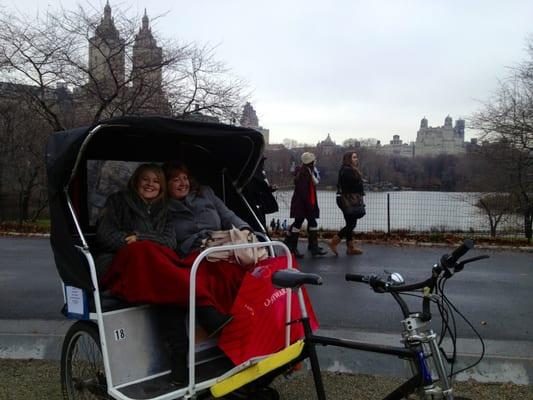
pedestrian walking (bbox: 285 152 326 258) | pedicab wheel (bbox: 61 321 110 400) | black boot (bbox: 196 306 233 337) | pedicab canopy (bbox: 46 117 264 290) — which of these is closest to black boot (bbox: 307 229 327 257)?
pedestrian walking (bbox: 285 152 326 258)

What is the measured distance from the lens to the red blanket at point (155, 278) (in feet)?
10.3

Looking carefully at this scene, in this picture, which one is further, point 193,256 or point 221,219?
point 221,219

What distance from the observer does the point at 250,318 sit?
3.12 meters

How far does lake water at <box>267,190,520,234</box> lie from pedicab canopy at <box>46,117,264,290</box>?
7.67 meters

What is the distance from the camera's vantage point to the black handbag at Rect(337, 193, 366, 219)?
357 inches

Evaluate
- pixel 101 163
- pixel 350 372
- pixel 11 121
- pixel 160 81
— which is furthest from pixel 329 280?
pixel 11 121

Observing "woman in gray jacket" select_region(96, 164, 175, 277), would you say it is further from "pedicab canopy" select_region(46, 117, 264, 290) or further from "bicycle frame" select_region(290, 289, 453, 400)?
"bicycle frame" select_region(290, 289, 453, 400)

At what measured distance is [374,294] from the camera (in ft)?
21.6

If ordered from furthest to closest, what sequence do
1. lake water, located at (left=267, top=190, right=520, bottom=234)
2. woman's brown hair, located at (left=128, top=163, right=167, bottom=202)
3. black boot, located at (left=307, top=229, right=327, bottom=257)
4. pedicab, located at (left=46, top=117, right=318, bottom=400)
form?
lake water, located at (left=267, top=190, right=520, bottom=234) → black boot, located at (left=307, top=229, right=327, bottom=257) → woman's brown hair, located at (left=128, top=163, right=167, bottom=202) → pedicab, located at (left=46, top=117, right=318, bottom=400)

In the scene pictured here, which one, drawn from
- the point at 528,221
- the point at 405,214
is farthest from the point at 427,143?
the point at 405,214

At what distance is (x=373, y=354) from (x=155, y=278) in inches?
85.7

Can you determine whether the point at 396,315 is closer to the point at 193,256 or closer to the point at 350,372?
the point at 350,372

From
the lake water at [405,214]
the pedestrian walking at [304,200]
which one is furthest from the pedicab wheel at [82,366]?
the lake water at [405,214]

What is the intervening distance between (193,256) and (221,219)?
0.82m
